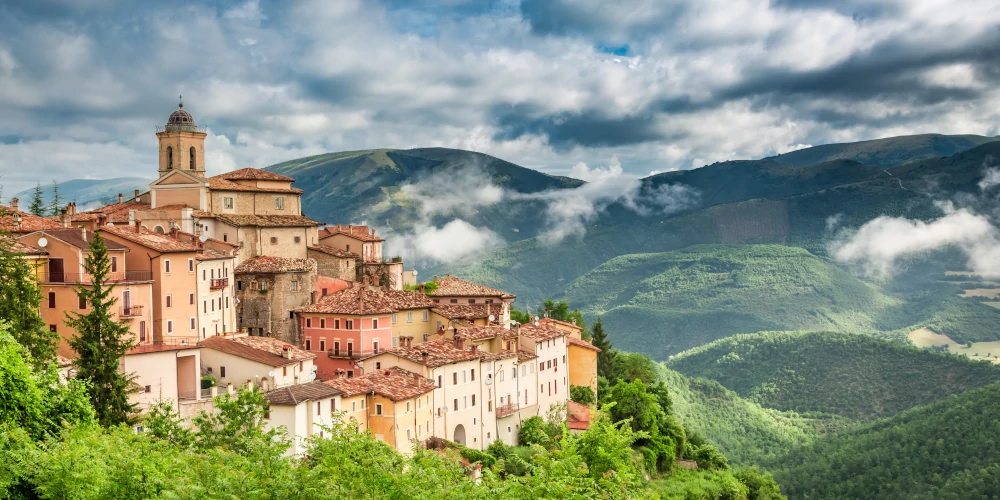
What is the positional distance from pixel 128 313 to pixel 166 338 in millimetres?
3853

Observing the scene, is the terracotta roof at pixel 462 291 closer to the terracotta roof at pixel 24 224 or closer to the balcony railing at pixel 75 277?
the terracotta roof at pixel 24 224

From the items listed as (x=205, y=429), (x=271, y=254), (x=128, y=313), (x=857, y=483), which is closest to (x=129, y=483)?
(x=205, y=429)

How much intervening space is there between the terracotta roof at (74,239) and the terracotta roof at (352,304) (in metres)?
16.1

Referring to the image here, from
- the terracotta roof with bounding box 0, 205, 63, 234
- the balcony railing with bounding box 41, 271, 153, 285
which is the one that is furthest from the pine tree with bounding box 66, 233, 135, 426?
the terracotta roof with bounding box 0, 205, 63, 234

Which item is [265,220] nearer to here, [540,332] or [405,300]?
[405,300]

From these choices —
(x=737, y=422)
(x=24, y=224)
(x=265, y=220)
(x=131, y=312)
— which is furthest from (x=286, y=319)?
(x=737, y=422)

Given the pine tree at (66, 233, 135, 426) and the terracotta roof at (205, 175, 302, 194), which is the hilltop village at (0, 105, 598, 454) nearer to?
the terracotta roof at (205, 175, 302, 194)

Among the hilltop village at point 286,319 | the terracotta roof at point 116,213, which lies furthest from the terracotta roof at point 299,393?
the terracotta roof at point 116,213

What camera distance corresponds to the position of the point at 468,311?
258 feet

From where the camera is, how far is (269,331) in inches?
2707

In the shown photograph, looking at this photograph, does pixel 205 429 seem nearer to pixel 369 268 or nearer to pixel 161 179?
pixel 161 179

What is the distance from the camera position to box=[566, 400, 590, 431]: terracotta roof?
75.6 metres

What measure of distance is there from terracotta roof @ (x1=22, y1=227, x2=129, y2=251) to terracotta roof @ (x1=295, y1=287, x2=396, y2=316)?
52.8 feet

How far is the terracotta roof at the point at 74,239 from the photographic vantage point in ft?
175
